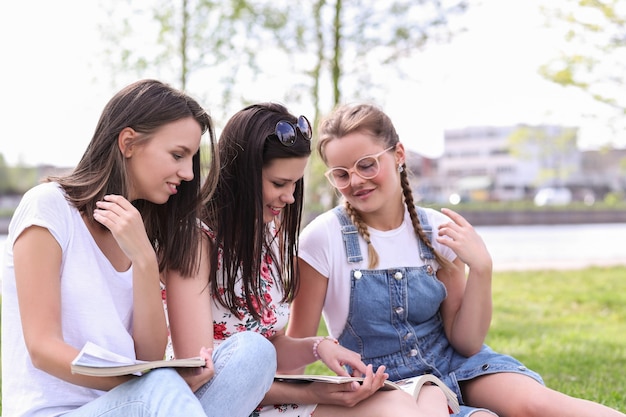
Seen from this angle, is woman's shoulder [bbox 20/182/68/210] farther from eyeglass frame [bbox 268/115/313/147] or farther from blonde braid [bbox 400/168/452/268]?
blonde braid [bbox 400/168/452/268]

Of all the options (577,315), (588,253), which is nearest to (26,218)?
(577,315)

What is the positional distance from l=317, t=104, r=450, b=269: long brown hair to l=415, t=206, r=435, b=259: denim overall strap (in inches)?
0.6

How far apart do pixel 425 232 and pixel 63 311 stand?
1442mm

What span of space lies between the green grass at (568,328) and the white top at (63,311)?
252 cm

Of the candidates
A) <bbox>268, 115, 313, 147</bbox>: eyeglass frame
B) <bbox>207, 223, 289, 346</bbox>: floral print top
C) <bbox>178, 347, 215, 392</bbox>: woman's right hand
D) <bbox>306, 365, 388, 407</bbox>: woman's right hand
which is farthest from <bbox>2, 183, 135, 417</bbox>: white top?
<bbox>268, 115, 313, 147</bbox>: eyeglass frame

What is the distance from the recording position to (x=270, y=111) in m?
2.55

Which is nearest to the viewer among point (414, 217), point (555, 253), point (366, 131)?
point (366, 131)

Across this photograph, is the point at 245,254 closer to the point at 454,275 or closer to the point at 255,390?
the point at 255,390

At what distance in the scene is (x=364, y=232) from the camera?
280 cm

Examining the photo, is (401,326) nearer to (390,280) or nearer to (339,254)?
(390,280)

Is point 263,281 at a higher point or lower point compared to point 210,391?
higher

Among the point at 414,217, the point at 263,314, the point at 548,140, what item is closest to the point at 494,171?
the point at 548,140

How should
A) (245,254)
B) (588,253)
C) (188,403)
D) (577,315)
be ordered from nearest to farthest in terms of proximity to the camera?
(188,403) → (245,254) → (577,315) → (588,253)

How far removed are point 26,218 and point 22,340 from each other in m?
0.33
